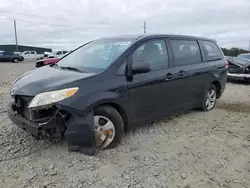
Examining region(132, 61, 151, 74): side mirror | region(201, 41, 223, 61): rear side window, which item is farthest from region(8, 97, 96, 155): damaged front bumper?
region(201, 41, 223, 61): rear side window

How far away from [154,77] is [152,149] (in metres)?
1.16

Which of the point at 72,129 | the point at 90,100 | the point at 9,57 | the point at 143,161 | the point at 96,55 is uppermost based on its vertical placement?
the point at 96,55

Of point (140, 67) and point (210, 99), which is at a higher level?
point (140, 67)

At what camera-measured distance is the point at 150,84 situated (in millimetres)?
4176

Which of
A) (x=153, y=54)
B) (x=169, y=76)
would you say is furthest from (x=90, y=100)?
(x=169, y=76)

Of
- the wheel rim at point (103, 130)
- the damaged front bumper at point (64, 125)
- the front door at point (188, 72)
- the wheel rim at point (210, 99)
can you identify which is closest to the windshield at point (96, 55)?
the wheel rim at point (103, 130)

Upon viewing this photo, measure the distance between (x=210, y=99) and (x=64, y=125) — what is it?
3810 millimetres

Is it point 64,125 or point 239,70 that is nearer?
point 64,125

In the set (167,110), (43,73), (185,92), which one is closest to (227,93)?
(185,92)

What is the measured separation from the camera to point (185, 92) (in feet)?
16.4

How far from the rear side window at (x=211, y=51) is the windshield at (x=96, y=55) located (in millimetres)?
2303

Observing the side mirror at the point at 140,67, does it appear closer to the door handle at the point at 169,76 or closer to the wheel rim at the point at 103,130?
the door handle at the point at 169,76

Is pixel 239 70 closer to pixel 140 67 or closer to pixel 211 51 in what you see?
pixel 211 51

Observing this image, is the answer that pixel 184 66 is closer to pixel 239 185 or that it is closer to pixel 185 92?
pixel 185 92
